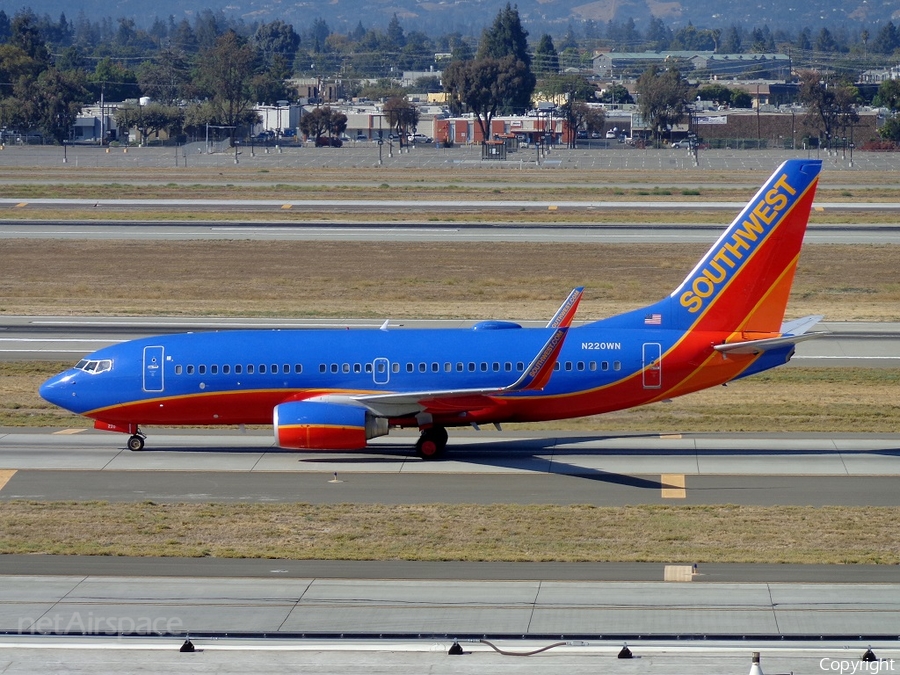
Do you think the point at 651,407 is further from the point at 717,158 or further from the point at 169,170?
the point at 717,158

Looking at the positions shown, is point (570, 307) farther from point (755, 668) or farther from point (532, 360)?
point (755, 668)

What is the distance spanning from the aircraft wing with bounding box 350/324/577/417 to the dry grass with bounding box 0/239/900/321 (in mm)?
22773

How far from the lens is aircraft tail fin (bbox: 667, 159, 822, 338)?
3338cm

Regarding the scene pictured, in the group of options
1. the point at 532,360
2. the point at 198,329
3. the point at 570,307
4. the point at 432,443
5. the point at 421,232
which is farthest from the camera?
the point at 421,232

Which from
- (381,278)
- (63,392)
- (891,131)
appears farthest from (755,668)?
(891,131)

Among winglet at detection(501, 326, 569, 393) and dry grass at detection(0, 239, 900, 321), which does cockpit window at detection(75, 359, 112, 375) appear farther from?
dry grass at detection(0, 239, 900, 321)

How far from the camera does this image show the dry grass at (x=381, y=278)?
2297 inches

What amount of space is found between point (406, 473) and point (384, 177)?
10254 centimetres

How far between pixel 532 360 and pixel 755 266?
660cm

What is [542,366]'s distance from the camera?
31.0 meters

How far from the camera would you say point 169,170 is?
14300 centimetres

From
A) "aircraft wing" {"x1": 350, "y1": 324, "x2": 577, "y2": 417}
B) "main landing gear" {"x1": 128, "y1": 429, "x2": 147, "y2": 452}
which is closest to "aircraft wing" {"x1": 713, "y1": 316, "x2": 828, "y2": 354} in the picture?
"aircraft wing" {"x1": 350, "y1": 324, "x2": 577, "y2": 417}

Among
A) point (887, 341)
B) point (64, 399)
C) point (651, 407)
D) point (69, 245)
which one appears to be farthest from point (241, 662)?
point (69, 245)

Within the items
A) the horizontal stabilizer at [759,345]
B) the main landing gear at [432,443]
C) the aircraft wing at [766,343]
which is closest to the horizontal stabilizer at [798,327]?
the aircraft wing at [766,343]
